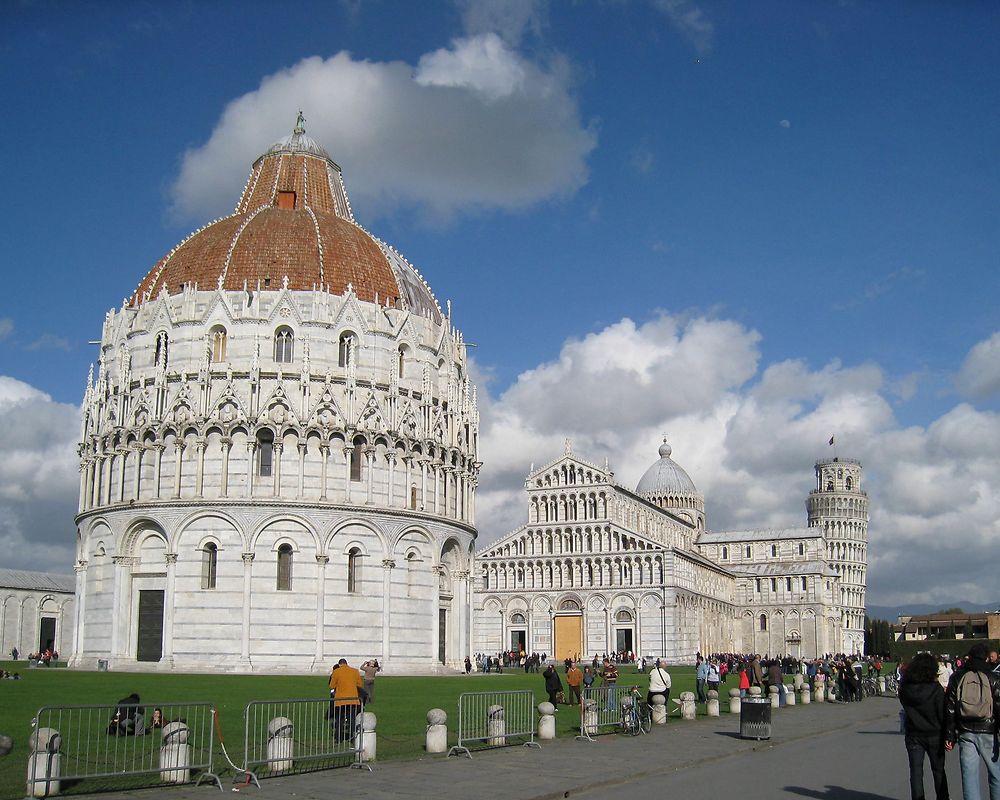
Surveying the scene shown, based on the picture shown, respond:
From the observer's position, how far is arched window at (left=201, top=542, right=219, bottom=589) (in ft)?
165

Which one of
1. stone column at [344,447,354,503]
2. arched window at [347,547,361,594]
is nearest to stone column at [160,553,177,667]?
arched window at [347,547,361,594]

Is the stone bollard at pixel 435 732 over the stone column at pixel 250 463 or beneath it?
beneath

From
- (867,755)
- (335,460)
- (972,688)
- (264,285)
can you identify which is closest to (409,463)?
(335,460)

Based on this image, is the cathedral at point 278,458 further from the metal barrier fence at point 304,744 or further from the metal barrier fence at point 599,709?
the metal barrier fence at point 304,744

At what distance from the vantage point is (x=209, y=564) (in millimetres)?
50562

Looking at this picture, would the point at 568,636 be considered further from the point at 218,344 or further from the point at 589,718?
the point at 589,718

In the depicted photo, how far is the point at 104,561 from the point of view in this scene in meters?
52.7

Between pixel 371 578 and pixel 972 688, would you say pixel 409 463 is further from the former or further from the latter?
pixel 972 688

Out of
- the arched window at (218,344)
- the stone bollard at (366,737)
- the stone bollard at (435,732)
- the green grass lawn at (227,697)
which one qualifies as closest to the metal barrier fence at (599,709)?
the green grass lawn at (227,697)

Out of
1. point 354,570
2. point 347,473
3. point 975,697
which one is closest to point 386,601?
point 354,570

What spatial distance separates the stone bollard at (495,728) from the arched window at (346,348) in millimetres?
34419

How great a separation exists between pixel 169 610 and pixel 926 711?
42.4m

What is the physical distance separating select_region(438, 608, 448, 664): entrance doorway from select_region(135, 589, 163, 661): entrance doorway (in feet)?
43.9

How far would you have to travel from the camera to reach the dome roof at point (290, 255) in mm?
54812
